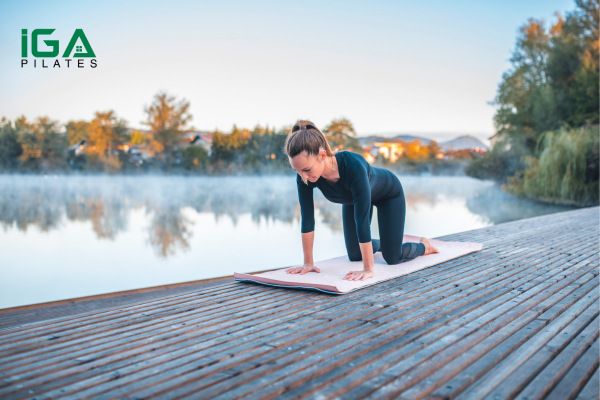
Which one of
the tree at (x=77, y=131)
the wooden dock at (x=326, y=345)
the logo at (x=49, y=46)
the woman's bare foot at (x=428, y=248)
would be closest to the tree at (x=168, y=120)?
the tree at (x=77, y=131)

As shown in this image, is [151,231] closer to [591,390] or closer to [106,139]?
[591,390]

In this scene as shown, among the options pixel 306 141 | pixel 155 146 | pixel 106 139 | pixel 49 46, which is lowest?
pixel 306 141

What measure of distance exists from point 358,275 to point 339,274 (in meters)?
0.15

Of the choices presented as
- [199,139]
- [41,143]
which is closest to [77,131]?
[41,143]

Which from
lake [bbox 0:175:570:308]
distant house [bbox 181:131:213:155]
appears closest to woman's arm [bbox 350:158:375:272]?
lake [bbox 0:175:570:308]

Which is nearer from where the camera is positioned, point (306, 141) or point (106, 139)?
point (306, 141)

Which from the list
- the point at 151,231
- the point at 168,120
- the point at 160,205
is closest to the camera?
the point at 151,231

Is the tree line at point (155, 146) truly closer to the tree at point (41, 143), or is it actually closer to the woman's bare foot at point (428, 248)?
the tree at point (41, 143)

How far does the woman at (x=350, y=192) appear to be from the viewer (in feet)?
7.66

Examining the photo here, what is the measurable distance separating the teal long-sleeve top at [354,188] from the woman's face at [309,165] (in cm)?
13

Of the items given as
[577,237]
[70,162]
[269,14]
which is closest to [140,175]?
[70,162]

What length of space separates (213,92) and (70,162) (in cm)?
1029

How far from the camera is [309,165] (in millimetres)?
2312

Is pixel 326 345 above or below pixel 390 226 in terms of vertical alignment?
below
